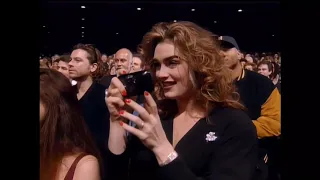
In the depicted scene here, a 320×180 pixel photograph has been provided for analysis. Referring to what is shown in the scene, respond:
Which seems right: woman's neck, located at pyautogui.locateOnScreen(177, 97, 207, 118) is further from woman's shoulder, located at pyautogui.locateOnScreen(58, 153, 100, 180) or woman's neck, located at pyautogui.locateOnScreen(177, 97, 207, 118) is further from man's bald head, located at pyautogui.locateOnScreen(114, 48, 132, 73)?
man's bald head, located at pyautogui.locateOnScreen(114, 48, 132, 73)

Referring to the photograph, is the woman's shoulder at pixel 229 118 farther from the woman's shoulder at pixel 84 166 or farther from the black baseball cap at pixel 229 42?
the black baseball cap at pixel 229 42

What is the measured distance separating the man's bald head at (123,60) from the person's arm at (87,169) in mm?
1504

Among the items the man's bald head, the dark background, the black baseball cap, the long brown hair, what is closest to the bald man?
the man's bald head

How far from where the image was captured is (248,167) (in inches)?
45.7

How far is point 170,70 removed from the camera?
1.09m

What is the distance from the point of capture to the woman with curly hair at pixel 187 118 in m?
1.07

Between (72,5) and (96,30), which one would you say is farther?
(96,30)

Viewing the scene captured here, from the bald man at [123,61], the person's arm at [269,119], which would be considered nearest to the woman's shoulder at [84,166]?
the person's arm at [269,119]

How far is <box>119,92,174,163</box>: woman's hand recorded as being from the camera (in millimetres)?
998

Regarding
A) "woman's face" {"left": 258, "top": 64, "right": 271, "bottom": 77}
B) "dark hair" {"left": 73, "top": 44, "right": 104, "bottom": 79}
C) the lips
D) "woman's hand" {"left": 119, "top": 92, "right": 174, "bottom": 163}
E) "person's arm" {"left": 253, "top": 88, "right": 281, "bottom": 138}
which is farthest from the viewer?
"woman's face" {"left": 258, "top": 64, "right": 271, "bottom": 77}

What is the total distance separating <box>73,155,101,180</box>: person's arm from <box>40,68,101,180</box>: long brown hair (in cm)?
2
